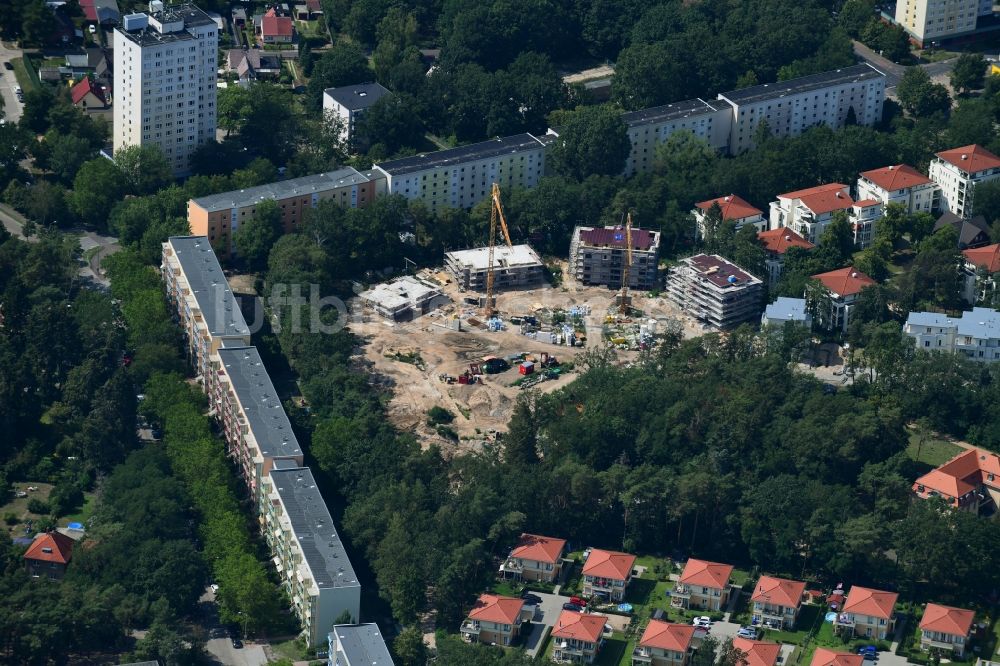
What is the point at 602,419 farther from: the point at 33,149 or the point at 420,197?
the point at 33,149

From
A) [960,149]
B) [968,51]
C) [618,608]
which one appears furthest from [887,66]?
[618,608]

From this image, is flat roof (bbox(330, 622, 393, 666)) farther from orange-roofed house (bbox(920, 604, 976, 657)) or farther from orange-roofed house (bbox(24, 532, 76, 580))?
orange-roofed house (bbox(920, 604, 976, 657))

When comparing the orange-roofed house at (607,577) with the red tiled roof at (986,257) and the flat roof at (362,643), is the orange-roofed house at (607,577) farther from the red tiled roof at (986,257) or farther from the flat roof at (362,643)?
the red tiled roof at (986,257)

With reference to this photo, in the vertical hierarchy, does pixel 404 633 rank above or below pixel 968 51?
below

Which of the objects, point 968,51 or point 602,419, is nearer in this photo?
point 602,419

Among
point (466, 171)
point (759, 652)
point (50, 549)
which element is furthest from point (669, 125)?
point (50, 549)

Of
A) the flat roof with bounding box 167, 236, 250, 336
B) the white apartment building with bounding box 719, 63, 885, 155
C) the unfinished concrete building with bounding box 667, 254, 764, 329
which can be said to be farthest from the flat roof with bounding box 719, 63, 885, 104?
the flat roof with bounding box 167, 236, 250, 336

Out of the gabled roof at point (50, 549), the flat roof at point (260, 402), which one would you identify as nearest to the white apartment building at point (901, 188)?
the flat roof at point (260, 402)
